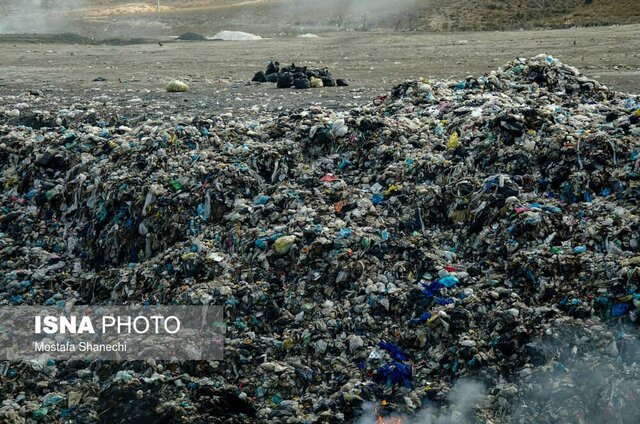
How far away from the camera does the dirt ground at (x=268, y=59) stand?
9.61 m

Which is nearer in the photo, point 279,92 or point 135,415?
point 135,415

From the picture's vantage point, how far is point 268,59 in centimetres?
1628

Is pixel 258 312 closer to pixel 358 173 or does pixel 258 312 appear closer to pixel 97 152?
pixel 358 173

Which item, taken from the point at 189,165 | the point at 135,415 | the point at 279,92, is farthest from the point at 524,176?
the point at 279,92

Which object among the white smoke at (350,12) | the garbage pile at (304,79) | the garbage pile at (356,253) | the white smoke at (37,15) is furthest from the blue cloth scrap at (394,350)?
the white smoke at (37,15)

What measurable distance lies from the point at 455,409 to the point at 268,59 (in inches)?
522

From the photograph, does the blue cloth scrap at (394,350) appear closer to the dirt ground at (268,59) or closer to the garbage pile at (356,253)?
the garbage pile at (356,253)

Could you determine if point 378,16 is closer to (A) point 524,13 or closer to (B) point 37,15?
(A) point 524,13

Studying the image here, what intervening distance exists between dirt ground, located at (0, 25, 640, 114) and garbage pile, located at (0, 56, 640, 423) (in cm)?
257

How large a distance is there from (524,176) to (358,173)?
125 centimetres

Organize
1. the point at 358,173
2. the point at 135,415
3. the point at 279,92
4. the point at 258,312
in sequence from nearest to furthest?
the point at 135,415, the point at 258,312, the point at 358,173, the point at 279,92

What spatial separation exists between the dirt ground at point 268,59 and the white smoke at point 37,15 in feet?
46.5

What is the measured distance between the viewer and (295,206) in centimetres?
529

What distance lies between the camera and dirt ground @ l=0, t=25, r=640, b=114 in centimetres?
961
